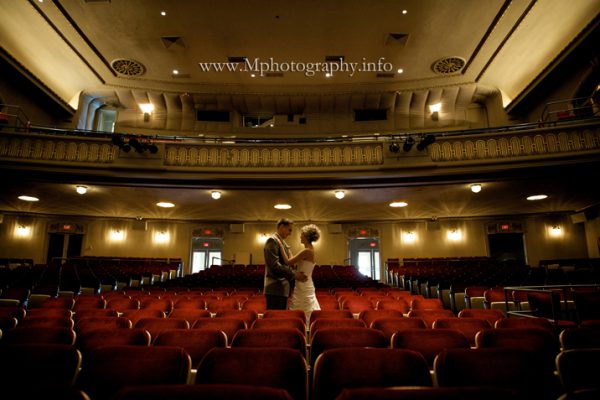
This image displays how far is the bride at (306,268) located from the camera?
3285 millimetres

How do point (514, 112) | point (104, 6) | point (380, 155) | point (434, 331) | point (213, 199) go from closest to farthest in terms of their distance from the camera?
point (434, 331) < point (104, 6) < point (380, 155) < point (213, 199) < point (514, 112)

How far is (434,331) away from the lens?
233 cm

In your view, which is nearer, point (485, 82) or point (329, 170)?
point (329, 170)

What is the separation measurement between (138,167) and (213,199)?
238 cm

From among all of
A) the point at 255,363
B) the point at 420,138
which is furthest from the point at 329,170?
the point at 255,363

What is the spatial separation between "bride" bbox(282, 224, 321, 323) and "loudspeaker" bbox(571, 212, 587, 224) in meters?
12.3

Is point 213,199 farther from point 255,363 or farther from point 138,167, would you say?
point 255,363

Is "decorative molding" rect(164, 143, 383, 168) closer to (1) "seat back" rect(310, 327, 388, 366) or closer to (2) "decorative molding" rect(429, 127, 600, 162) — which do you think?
(2) "decorative molding" rect(429, 127, 600, 162)

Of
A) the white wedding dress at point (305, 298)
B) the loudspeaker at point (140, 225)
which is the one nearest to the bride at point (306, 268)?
the white wedding dress at point (305, 298)

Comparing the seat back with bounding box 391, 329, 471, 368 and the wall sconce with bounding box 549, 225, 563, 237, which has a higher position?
the wall sconce with bounding box 549, 225, 563, 237

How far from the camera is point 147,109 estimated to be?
1246 cm

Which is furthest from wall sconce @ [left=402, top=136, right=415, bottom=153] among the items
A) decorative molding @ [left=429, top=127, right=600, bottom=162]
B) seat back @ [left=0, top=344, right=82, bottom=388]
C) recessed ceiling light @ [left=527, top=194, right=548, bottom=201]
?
seat back @ [left=0, top=344, right=82, bottom=388]

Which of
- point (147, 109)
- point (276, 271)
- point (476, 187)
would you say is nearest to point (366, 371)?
point (276, 271)

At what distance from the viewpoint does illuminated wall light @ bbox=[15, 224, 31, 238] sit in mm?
12500
